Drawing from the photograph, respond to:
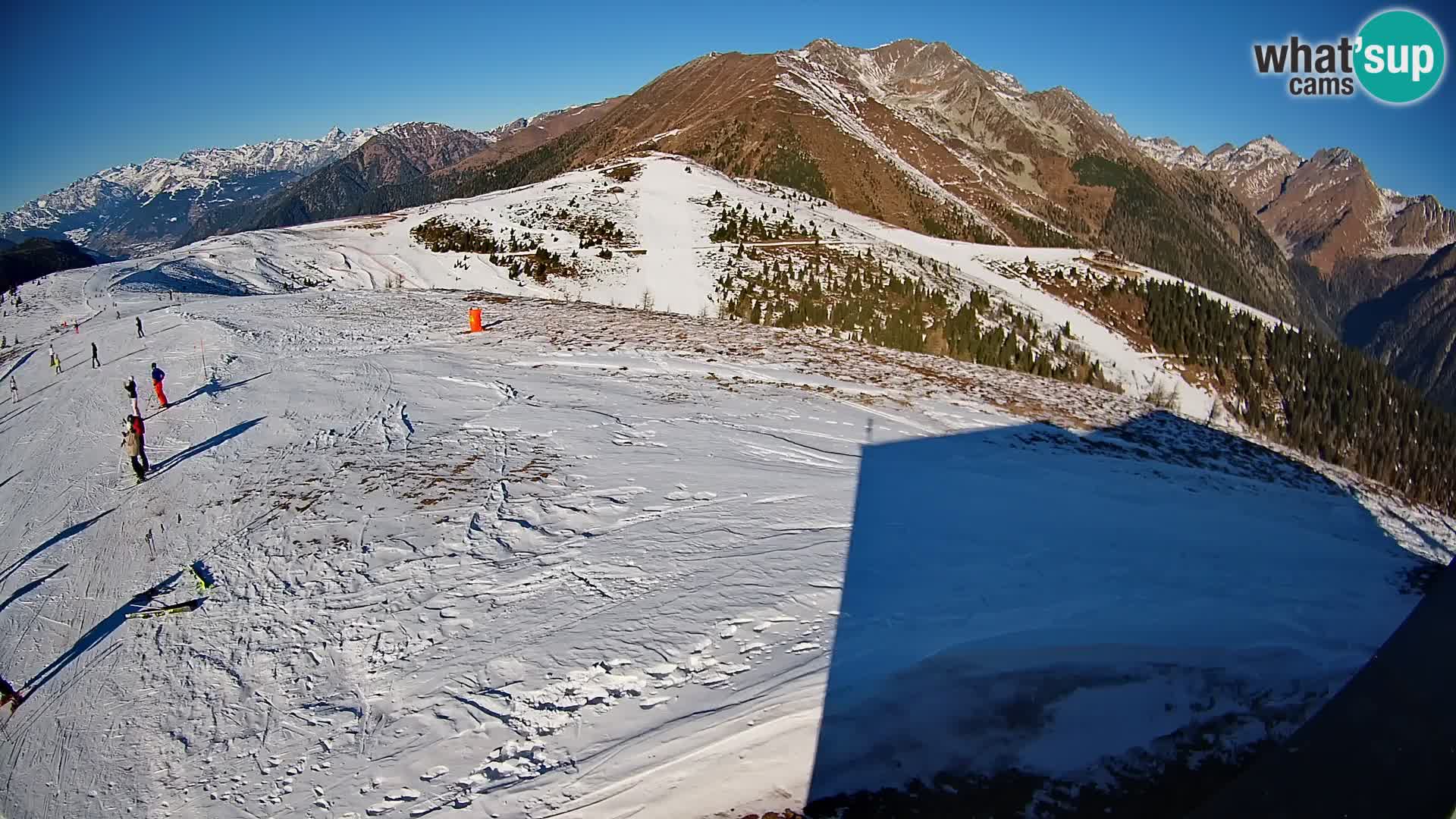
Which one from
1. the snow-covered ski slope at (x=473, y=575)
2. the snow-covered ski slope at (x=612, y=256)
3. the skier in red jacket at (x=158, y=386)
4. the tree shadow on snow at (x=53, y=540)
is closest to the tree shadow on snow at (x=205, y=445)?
the snow-covered ski slope at (x=473, y=575)

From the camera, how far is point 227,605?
23.9 feet

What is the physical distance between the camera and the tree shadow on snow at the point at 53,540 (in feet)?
28.0

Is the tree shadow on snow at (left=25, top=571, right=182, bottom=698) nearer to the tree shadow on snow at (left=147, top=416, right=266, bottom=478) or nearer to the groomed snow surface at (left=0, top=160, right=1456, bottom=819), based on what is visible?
the groomed snow surface at (left=0, top=160, right=1456, bottom=819)

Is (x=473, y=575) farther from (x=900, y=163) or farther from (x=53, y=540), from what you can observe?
(x=900, y=163)

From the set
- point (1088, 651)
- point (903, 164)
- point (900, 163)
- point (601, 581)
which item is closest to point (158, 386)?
point (601, 581)

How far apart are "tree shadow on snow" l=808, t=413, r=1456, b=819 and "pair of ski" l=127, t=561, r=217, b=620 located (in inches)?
284

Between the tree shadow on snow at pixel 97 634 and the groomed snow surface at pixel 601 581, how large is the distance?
0.05 metres

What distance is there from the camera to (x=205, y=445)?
37.0 feet

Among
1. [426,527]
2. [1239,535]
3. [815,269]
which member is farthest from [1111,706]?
[815,269]

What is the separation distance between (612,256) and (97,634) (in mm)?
29467

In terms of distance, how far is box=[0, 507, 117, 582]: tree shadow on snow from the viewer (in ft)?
28.0

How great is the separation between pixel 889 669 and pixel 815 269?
99.6 ft

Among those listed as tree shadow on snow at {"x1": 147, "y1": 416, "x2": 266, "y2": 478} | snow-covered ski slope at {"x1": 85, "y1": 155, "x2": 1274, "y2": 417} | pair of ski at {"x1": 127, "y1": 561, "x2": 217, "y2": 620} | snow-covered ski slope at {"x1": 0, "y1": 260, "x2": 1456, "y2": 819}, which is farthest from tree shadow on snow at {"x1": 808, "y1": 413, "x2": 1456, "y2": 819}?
snow-covered ski slope at {"x1": 85, "y1": 155, "x2": 1274, "y2": 417}

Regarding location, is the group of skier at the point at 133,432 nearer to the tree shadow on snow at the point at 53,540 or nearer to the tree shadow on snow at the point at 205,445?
the tree shadow on snow at the point at 205,445
